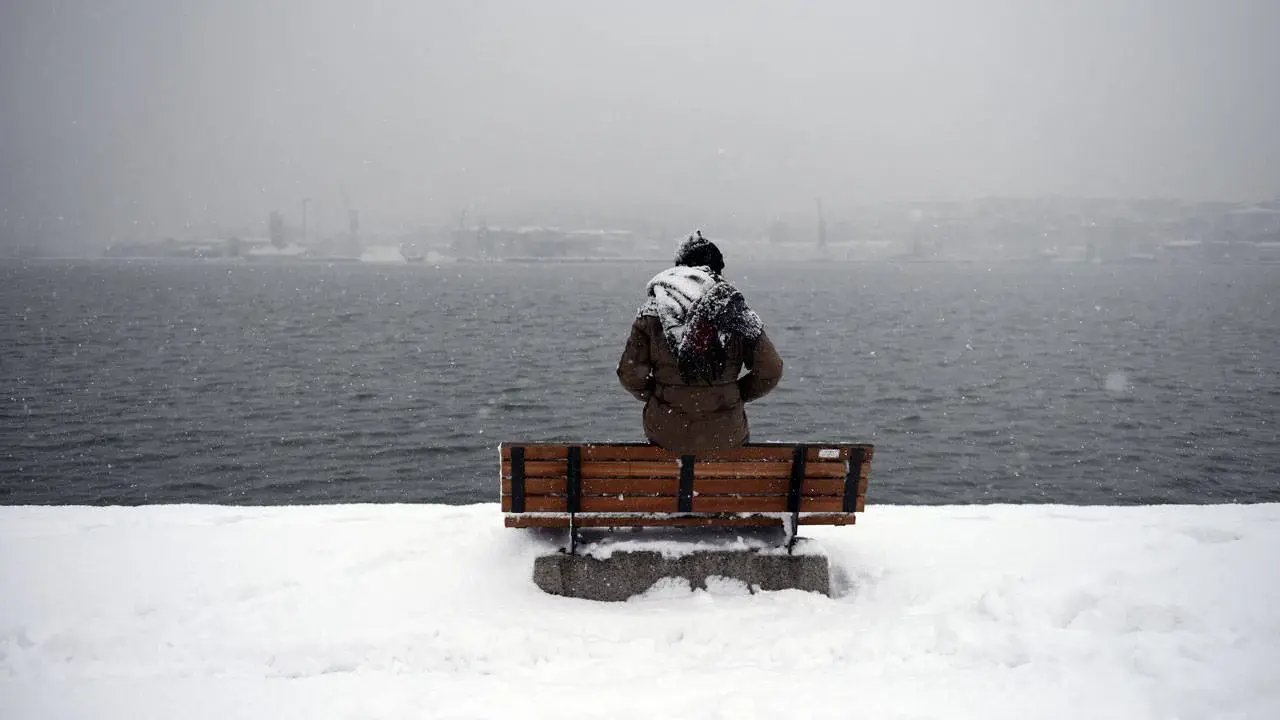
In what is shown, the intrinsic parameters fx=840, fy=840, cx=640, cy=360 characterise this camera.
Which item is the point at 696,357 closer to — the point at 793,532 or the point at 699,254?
the point at 699,254

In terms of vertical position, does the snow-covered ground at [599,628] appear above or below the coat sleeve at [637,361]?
below

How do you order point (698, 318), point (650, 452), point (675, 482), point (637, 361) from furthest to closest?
point (675, 482), point (650, 452), point (637, 361), point (698, 318)

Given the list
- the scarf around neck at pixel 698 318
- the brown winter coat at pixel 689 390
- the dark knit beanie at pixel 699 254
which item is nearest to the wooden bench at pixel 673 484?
the brown winter coat at pixel 689 390

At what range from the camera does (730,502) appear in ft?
20.5

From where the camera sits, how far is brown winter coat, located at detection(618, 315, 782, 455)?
232 inches

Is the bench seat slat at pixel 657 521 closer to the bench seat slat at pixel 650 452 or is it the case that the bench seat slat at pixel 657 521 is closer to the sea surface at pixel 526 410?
the bench seat slat at pixel 650 452

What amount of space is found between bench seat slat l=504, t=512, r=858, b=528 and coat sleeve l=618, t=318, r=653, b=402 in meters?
1.02

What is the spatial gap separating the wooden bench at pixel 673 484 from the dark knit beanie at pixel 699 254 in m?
1.36

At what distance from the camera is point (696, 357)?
5.80 metres

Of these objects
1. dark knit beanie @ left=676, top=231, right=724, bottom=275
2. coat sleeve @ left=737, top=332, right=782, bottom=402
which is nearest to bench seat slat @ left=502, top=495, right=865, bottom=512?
coat sleeve @ left=737, top=332, right=782, bottom=402

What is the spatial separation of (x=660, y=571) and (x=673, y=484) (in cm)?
64

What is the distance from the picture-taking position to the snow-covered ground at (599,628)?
15.4 feet

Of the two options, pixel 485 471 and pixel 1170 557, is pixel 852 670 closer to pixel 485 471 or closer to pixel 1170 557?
pixel 1170 557

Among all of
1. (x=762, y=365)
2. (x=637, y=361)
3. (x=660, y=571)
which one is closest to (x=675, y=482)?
(x=660, y=571)
